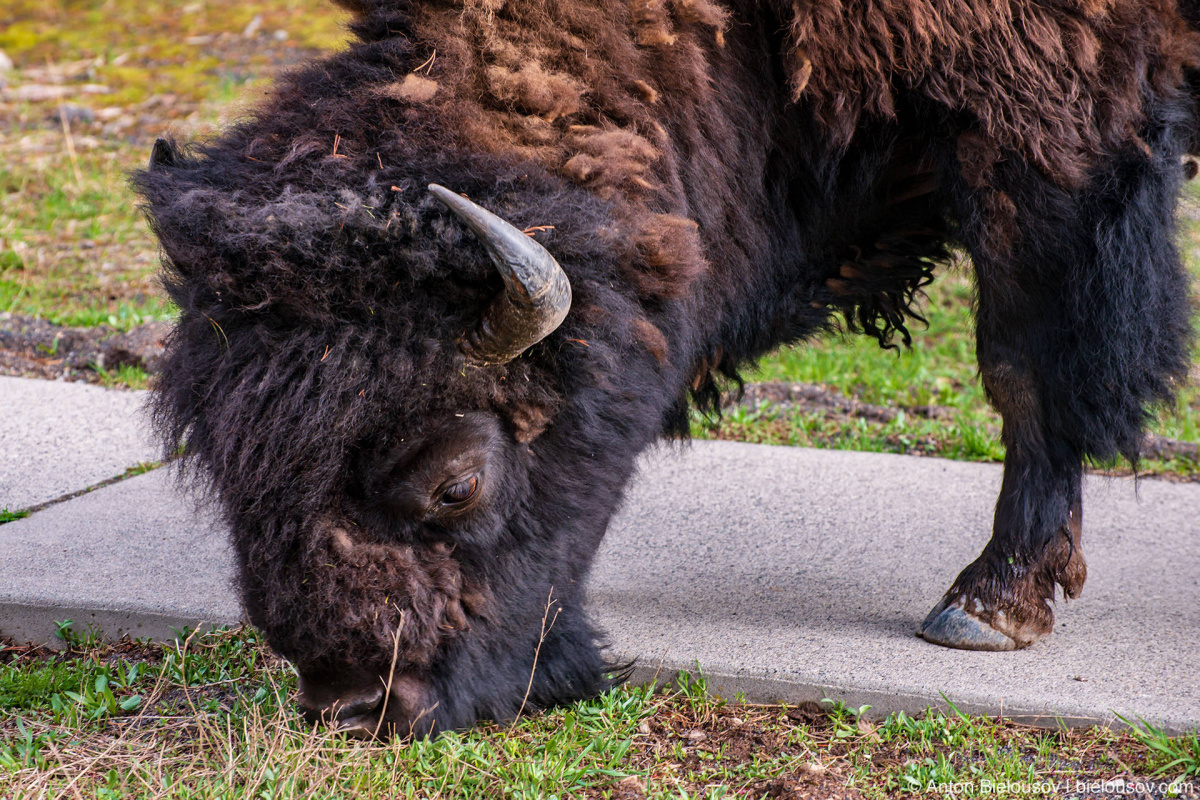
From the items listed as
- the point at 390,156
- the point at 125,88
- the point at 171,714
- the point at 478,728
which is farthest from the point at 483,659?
the point at 125,88

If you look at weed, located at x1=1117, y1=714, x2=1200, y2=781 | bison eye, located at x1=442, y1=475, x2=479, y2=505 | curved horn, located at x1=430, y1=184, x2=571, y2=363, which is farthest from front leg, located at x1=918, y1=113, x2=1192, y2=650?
bison eye, located at x1=442, y1=475, x2=479, y2=505

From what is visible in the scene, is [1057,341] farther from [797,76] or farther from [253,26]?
[253,26]

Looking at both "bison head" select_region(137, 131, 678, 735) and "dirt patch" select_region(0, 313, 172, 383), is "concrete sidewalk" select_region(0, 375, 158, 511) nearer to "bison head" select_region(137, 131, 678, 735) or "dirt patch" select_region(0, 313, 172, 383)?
"dirt patch" select_region(0, 313, 172, 383)

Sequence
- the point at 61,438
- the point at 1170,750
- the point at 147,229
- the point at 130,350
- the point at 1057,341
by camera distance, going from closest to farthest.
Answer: the point at 1170,750, the point at 1057,341, the point at 61,438, the point at 130,350, the point at 147,229

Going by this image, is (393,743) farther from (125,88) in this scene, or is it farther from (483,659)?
(125,88)

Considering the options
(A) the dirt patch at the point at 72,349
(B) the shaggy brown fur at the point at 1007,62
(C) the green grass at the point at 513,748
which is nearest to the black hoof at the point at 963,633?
(C) the green grass at the point at 513,748

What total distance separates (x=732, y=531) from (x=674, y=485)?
0.60m

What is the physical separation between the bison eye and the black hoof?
166 centimetres

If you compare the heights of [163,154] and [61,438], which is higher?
[163,154]

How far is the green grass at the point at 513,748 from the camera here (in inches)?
94.4

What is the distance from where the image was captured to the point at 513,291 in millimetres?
2174

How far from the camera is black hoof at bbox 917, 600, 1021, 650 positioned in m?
3.22

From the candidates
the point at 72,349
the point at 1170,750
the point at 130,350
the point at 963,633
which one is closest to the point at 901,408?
the point at 963,633

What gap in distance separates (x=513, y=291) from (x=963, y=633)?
6.36ft
